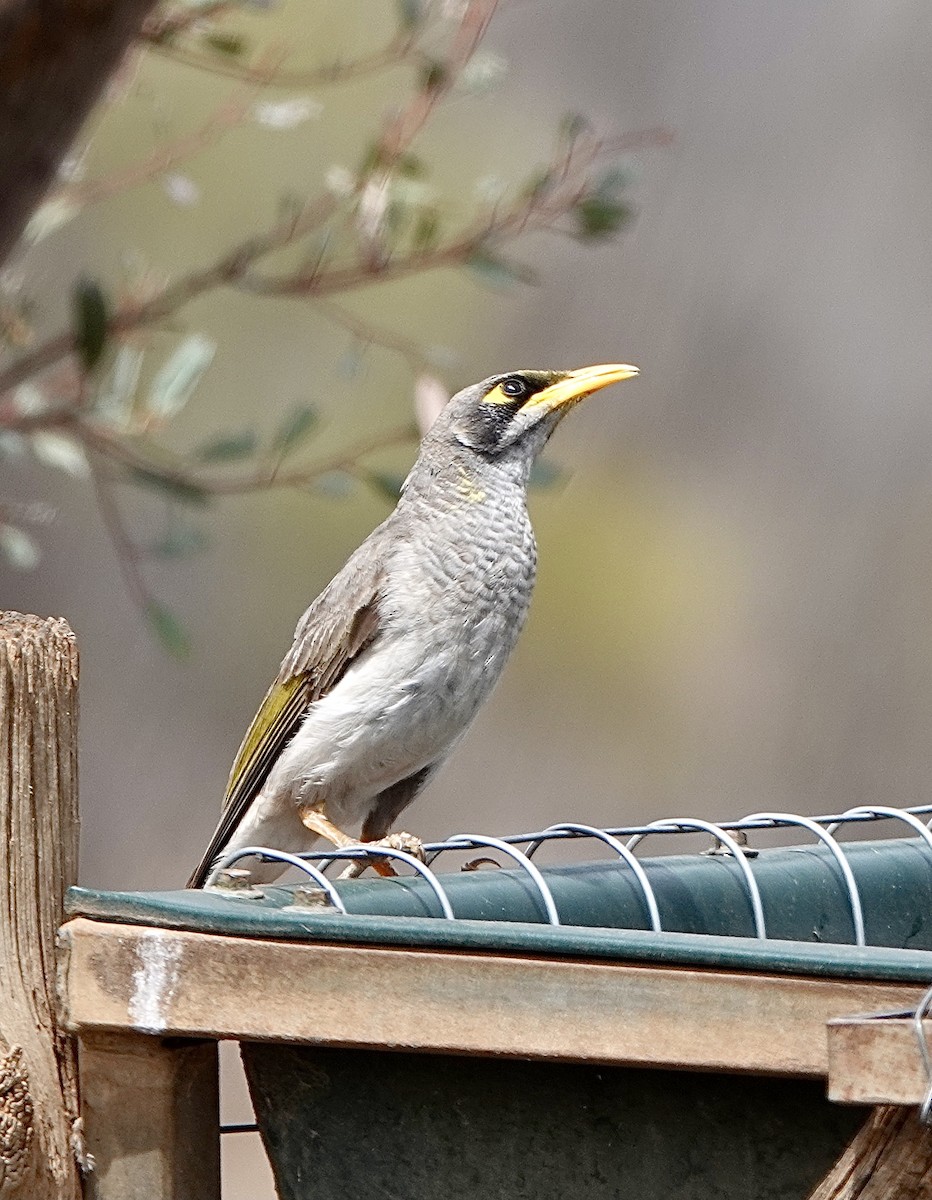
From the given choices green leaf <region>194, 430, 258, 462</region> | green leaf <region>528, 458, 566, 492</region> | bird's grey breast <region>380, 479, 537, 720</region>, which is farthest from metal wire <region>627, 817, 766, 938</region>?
green leaf <region>528, 458, 566, 492</region>

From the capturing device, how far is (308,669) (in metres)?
4.10

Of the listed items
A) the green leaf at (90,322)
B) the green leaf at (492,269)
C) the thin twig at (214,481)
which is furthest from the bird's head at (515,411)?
the green leaf at (90,322)

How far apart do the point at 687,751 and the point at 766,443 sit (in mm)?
1726

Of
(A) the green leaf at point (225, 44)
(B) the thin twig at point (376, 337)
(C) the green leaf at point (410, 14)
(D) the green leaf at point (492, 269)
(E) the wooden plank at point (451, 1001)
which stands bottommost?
(E) the wooden plank at point (451, 1001)

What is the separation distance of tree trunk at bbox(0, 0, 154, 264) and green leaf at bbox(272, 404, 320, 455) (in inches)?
70.5

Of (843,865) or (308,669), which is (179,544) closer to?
(308,669)

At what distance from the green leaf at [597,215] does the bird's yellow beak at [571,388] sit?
24.6 inches

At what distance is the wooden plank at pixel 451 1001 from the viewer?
1779 millimetres

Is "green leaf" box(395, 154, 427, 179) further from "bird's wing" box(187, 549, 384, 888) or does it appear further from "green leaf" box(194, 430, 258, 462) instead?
"bird's wing" box(187, 549, 384, 888)

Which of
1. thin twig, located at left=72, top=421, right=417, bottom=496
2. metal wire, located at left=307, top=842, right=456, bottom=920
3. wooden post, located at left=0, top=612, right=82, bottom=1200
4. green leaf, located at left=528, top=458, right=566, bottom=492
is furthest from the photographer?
green leaf, located at left=528, top=458, right=566, bottom=492

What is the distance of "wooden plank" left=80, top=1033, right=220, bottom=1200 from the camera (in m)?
1.99

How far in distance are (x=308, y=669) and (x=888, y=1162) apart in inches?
105

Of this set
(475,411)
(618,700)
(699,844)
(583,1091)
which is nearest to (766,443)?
(618,700)

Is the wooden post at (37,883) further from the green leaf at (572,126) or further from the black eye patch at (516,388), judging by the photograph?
the black eye patch at (516,388)
